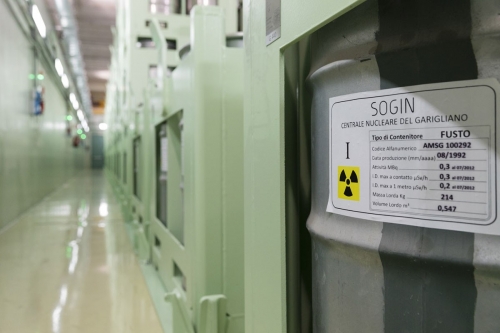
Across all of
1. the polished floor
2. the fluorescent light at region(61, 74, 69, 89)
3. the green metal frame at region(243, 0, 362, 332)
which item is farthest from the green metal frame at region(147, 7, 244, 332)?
the fluorescent light at region(61, 74, 69, 89)

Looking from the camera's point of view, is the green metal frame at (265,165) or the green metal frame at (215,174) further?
the green metal frame at (215,174)

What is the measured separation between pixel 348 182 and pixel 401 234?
0.12m

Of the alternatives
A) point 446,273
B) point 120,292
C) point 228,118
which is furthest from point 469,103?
point 120,292

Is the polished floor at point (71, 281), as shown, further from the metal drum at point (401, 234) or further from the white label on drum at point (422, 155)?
the white label on drum at point (422, 155)

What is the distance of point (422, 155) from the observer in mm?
545


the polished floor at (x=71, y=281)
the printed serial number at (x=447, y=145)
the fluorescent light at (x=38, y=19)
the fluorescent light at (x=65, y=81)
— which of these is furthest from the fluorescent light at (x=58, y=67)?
the printed serial number at (x=447, y=145)

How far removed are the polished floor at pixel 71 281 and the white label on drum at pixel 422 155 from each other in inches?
62.3

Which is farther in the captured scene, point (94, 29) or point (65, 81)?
point (65, 81)

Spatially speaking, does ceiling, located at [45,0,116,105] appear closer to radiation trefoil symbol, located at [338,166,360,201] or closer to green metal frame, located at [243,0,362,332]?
green metal frame, located at [243,0,362,332]

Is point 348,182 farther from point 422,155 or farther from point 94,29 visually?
point 94,29

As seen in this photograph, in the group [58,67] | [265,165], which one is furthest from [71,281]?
[58,67]

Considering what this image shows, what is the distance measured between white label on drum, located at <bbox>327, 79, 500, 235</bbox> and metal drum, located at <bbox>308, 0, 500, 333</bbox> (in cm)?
2

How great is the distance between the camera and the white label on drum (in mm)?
499

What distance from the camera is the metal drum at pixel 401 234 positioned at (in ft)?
1.65
